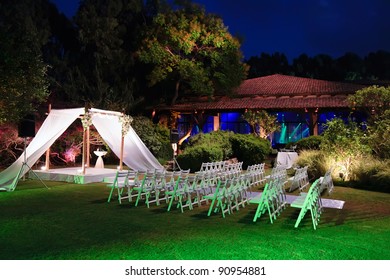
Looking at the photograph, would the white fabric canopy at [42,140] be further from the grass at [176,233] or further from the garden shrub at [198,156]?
the garden shrub at [198,156]

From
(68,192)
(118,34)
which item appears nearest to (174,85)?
(118,34)

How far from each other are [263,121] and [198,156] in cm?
753

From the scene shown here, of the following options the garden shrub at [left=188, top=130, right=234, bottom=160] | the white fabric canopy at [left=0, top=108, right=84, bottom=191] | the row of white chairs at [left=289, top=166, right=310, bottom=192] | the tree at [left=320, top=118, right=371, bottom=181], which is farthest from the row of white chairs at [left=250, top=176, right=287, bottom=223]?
the garden shrub at [left=188, top=130, right=234, bottom=160]

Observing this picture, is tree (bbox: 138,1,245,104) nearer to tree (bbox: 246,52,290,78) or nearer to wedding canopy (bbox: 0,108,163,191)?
wedding canopy (bbox: 0,108,163,191)

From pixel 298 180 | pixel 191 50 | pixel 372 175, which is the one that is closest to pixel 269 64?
pixel 191 50

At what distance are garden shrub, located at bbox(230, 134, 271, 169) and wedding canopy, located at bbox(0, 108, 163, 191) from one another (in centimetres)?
522

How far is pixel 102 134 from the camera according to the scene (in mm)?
12438

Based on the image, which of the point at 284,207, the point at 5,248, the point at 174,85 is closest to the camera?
the point at 5,248

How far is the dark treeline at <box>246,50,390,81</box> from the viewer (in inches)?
1437

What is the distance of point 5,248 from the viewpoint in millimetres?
4277

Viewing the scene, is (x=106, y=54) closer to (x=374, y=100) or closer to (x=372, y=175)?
(x=374, y=100)

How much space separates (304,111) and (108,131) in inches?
503

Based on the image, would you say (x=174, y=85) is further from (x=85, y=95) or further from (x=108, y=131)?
(x=108, y=131)

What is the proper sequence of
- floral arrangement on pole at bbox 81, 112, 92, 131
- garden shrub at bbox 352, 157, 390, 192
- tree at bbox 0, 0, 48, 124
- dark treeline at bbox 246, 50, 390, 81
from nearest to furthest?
garden shrub at bbox 352, 157, 390, 192 < tree at bbox 0, 0, 48, 124 < floral arrangement on pole at bbox 81, 112, 92, 131 < dark treeline at bbox 246, 50, 390, 81
